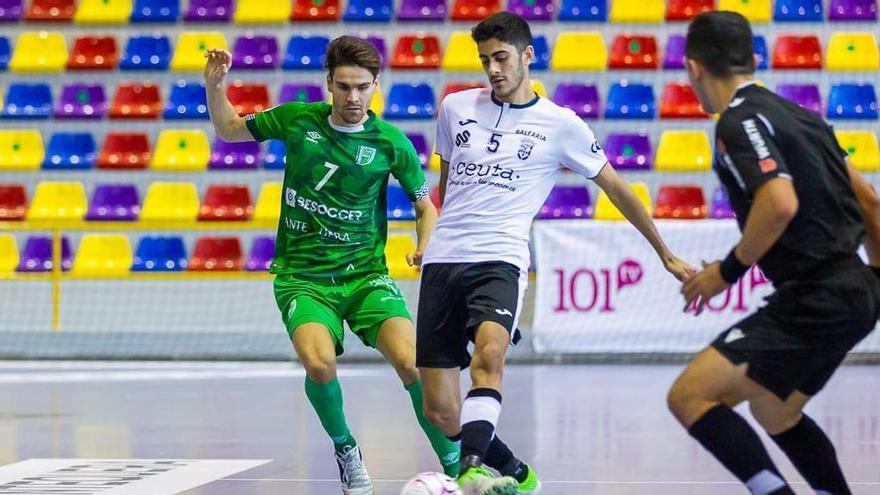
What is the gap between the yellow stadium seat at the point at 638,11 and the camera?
16.6 m

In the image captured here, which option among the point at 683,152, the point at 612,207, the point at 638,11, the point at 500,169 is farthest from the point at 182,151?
the point at 500,169

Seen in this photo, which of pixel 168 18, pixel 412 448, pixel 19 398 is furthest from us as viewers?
pixel 168 18

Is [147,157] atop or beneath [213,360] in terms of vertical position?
atop

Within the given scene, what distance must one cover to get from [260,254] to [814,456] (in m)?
10.8

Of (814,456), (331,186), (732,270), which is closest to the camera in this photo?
(732,270)

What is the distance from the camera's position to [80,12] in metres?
17.6

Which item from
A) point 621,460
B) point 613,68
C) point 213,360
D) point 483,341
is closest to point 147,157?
point 213,360

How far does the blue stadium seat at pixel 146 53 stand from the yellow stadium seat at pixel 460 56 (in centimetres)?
316

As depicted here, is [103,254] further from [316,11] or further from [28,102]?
[316,11]

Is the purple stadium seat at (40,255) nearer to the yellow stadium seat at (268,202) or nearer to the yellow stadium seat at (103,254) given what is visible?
the yellow stadium seat at (103,254)

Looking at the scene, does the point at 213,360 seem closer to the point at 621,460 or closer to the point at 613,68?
the point at 613,68

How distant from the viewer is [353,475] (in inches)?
244

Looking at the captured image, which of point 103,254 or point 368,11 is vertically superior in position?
point 368,11

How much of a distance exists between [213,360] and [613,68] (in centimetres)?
562
